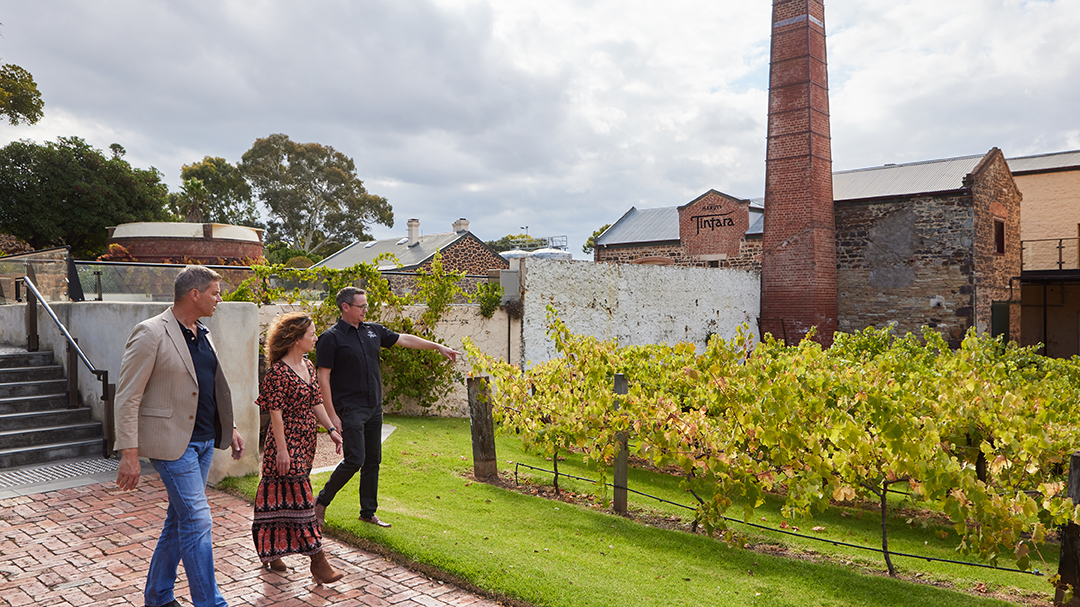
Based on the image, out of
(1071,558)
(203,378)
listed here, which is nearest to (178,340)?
(203,378)

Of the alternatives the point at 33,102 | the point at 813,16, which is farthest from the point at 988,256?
the point at 33,102

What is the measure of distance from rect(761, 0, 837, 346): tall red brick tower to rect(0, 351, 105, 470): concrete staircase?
16302 millimetres

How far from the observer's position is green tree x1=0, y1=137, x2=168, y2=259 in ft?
90.9

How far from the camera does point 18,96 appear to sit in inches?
858

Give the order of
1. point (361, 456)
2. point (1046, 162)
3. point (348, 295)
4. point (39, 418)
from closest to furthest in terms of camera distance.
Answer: point (361, 456), point (348, 295), point (39, 418), point (1046, 162)

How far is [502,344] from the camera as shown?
483 inches

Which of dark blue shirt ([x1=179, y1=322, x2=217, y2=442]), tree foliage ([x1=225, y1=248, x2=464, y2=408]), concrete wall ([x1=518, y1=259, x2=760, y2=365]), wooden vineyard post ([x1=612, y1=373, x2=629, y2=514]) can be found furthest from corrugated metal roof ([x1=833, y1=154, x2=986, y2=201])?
dark blue shirt ([x1=179, y1=322, x2=217, y2=442])

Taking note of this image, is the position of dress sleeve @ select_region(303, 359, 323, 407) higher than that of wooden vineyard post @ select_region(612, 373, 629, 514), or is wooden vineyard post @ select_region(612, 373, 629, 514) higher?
dress sleeve @ select_region(303, 359, 323, 407)

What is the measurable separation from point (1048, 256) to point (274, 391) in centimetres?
2683

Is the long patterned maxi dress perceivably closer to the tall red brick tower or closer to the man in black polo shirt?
the man in black polo shirt

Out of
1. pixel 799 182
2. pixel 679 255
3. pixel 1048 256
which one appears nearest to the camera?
pixel 799 182

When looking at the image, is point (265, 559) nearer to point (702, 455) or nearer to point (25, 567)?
point (25, 567)

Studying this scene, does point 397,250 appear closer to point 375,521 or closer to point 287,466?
point 375,521

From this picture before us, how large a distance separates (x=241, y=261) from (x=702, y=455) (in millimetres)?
16779
